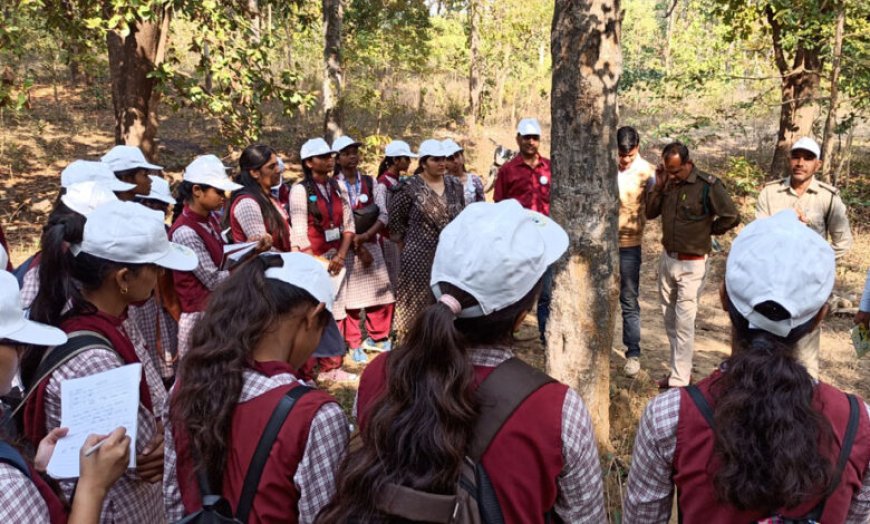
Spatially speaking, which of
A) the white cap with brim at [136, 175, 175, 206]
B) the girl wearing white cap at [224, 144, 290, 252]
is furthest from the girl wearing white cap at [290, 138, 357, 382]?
the white cap with brim at [136, 175, 175, 206]

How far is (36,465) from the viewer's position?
1.57 metres

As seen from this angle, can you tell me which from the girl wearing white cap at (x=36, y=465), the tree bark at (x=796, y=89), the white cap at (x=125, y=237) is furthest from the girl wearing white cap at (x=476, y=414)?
the tree bark at (x=796, y=89)

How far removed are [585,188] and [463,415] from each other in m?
2.09

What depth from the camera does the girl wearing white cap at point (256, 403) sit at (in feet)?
4.93

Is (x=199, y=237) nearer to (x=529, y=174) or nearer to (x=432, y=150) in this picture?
(x=432, y=150)

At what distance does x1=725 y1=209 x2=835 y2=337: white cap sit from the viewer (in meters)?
1.37

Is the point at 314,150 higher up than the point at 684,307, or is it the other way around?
the point at 314,150

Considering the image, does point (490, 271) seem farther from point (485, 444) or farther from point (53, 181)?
point (53, 181)

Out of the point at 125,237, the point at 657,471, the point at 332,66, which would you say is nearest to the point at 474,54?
the point at 332,66

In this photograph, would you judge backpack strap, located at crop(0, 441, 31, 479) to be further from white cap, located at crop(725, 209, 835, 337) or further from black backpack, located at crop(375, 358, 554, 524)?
white cap, located at crop(725, 209, 835, 337)

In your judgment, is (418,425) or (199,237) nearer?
(418,425)

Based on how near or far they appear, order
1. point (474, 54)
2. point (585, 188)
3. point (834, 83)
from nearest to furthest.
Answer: point (585, 188), point (834, 83), point (474, 54)

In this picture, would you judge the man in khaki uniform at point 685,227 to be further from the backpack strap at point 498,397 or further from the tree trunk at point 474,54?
the tree trunk at point 474,54

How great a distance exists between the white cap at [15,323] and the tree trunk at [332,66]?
8382 millimetres
